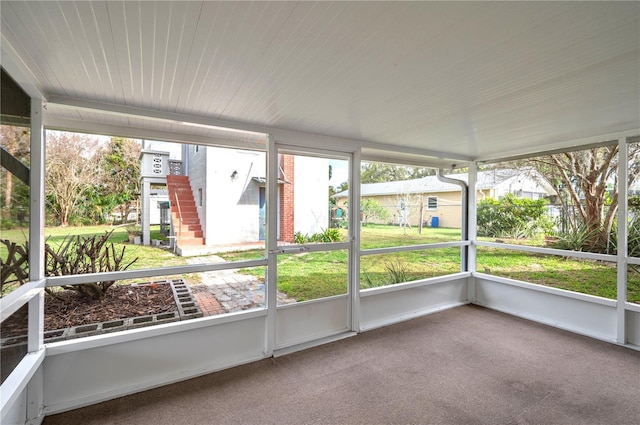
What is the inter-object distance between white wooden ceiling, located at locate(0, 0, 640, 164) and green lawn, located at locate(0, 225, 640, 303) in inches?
52.2

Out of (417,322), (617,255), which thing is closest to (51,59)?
(417,322)

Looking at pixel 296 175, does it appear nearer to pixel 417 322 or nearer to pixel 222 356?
pixel 222 356

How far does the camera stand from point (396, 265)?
4.31 metres

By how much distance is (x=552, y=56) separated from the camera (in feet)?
5.38

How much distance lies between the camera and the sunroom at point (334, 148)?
54.4 inches

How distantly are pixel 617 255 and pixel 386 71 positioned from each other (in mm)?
3542

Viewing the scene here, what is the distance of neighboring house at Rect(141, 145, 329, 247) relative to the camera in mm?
3305

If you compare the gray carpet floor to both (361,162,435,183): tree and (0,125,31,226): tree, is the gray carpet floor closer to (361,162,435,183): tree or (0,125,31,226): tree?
(0,125,31,226): tree

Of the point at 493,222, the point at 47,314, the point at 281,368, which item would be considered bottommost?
the point at 281,368

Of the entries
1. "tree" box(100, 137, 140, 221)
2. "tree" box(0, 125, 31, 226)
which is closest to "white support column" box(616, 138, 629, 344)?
"tree" box(100, 137, 140, 221)

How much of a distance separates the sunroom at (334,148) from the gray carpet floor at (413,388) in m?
0.16

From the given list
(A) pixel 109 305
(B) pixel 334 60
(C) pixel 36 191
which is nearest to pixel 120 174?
(C) pixel 36 191

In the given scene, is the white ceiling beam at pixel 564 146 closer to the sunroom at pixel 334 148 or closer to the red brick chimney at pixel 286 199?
the sunroom at pixel 334 148

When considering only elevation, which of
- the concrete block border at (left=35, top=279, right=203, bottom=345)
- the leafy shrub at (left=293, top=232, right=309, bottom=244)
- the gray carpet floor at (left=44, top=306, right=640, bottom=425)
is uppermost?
the leafy shrub at (left=293, top=232, right=309, bottom=244)
